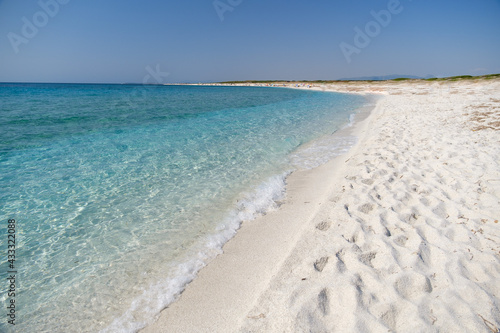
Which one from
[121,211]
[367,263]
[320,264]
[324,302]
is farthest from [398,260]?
[121,211]

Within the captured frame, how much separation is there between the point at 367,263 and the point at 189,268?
2220 mm

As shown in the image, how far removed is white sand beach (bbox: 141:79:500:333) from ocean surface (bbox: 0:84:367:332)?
462mm

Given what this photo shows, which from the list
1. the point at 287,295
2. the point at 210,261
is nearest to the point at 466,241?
the point at 287,295

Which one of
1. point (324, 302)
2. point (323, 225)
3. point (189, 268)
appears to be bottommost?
point (189, 268)

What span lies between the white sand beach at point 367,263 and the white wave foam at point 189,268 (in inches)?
4.7

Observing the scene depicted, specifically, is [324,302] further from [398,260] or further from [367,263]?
[398,260]

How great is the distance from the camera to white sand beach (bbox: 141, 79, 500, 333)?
226 cm

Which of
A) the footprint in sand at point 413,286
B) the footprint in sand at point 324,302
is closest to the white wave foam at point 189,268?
the footprint in sand at point 324,302

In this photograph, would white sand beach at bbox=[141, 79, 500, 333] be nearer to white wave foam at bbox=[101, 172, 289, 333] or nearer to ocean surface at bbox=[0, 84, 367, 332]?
white wave foam at bbox=[101, 172, 289, 333]

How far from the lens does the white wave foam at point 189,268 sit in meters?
2.60

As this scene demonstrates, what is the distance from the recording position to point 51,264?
3.37 metres

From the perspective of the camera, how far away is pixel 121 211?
4652 millimetres

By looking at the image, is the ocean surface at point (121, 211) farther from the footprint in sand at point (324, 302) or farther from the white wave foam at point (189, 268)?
the footprint in sand at point (324, 302)

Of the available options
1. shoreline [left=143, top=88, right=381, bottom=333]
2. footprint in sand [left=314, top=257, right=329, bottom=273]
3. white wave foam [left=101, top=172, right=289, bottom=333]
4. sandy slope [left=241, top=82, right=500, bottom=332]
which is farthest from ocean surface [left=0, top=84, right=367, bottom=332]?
footprint in sand [left=314, top=257, right=329, bottom=273]
